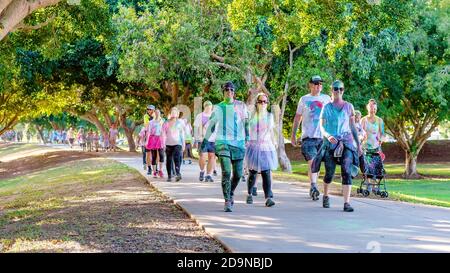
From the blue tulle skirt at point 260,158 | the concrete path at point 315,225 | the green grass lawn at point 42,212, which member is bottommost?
the green grass lawn at point 42,212

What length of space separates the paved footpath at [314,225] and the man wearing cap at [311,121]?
27.0 inches

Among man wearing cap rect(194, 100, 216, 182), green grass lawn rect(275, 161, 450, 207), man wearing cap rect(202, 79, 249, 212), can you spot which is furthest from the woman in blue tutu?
green grass lawn rect(275, 161, 450, 207)

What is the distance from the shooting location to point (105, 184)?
17.0 metres

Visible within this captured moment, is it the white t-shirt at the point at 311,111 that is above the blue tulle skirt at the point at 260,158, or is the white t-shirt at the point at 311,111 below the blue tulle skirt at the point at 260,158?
above

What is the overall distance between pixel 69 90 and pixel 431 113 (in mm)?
21308

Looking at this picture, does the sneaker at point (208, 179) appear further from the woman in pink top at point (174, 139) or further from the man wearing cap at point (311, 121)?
the man wearing cap at point (311, 121)

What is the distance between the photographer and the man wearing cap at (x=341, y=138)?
10.2m

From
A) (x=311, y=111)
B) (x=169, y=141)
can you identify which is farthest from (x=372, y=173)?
(x=169, y=141)

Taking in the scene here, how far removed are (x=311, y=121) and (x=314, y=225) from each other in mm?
3516

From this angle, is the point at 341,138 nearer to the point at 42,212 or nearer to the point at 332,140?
the point at 332,140

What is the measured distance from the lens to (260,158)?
1084 centimetres

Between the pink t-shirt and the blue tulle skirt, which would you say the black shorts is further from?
the pink t-shirt

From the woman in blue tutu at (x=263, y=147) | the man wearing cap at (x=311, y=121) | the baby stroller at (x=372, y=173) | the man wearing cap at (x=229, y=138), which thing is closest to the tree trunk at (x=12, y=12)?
the man wearing cap at (x=229, y=138)
